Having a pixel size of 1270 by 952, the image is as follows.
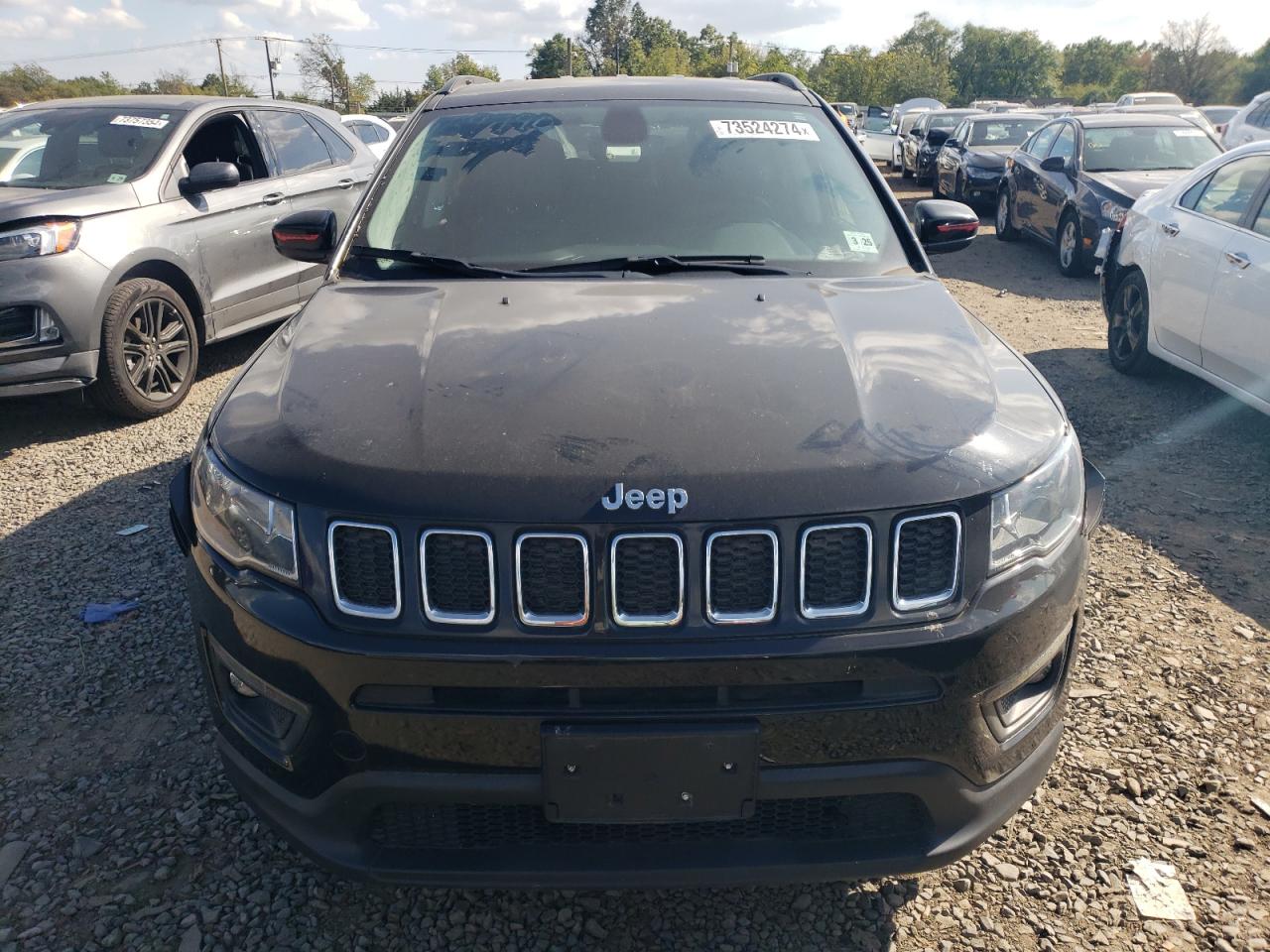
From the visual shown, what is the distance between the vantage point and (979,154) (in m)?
14.5

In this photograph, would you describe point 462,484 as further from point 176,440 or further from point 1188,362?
point 1188,362

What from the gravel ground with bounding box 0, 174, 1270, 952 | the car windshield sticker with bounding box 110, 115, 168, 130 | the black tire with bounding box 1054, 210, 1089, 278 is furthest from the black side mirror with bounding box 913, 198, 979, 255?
the black tire with bounding box 1054, 210, 1089, 278

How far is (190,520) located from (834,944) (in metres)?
1.67

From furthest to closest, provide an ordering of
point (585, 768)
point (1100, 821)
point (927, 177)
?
point (927, 177) < point (1100, 821) < point (585, 768)

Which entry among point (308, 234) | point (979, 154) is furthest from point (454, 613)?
point (979, 154)

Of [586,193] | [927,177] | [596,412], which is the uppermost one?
[586,193]

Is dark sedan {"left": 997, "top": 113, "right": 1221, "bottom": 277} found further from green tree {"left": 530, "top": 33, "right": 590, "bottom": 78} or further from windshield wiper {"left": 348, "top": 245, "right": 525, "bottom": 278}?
green tree {"left": 530, "top": 33, "right": 590, "bottom": 78}

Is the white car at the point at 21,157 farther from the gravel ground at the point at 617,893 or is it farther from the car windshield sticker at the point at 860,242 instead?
the car windshield sticker at the point at 860,242

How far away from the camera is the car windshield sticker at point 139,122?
21.0ft

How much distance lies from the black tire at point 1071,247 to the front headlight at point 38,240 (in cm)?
886

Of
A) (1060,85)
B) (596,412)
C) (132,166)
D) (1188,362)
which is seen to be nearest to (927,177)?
(1188,362)

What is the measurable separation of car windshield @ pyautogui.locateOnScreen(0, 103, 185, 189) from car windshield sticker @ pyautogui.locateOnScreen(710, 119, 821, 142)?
4.20m

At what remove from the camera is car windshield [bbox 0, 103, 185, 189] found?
613cm

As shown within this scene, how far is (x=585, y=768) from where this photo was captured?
5.94 ft
